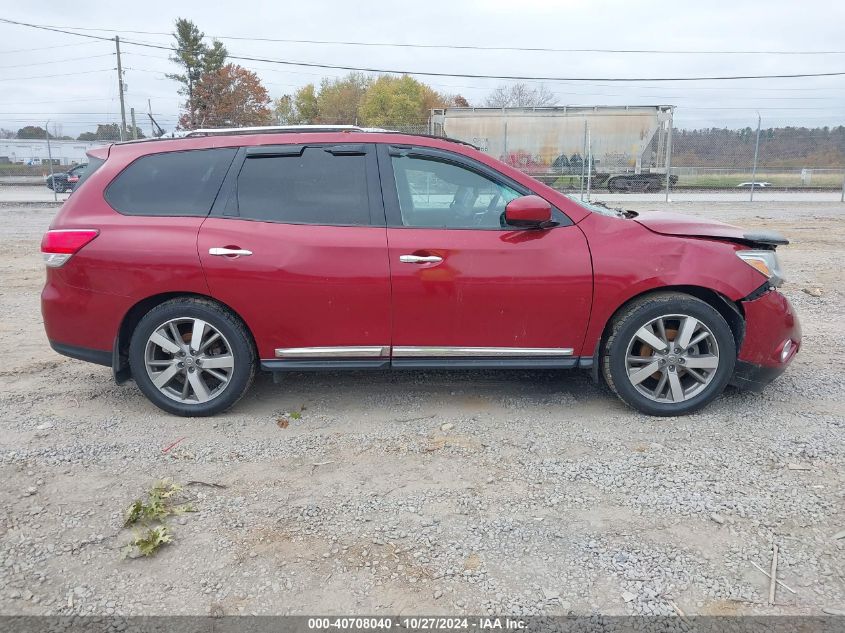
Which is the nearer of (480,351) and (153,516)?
(153,516)

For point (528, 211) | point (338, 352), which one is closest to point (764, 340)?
point (528, 211)

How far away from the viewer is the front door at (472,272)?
3818mm

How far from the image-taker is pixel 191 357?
3.98 metres

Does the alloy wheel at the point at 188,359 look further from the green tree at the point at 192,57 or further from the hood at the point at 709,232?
the green tree at the point at 192,57

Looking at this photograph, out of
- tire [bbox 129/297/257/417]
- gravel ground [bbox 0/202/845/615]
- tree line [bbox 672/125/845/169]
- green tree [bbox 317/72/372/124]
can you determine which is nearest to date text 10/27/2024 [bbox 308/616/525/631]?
gravel ground [bbox 0/202/845/615]

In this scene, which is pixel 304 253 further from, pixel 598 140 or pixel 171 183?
pixel 598 140

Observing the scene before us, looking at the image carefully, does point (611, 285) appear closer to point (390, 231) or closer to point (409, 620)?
point (390, 231)

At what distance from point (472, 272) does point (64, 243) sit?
8.31 feet

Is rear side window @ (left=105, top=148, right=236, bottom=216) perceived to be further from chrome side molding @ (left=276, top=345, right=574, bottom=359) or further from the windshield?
the windshield

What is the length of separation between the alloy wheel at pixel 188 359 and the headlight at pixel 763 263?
128 inches

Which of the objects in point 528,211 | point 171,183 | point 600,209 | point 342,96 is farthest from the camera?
point 342,96

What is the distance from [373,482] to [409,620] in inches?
39.4

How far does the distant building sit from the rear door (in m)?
42.6

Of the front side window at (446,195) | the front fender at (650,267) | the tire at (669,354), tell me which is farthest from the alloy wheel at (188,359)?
the tire at (669,354)
